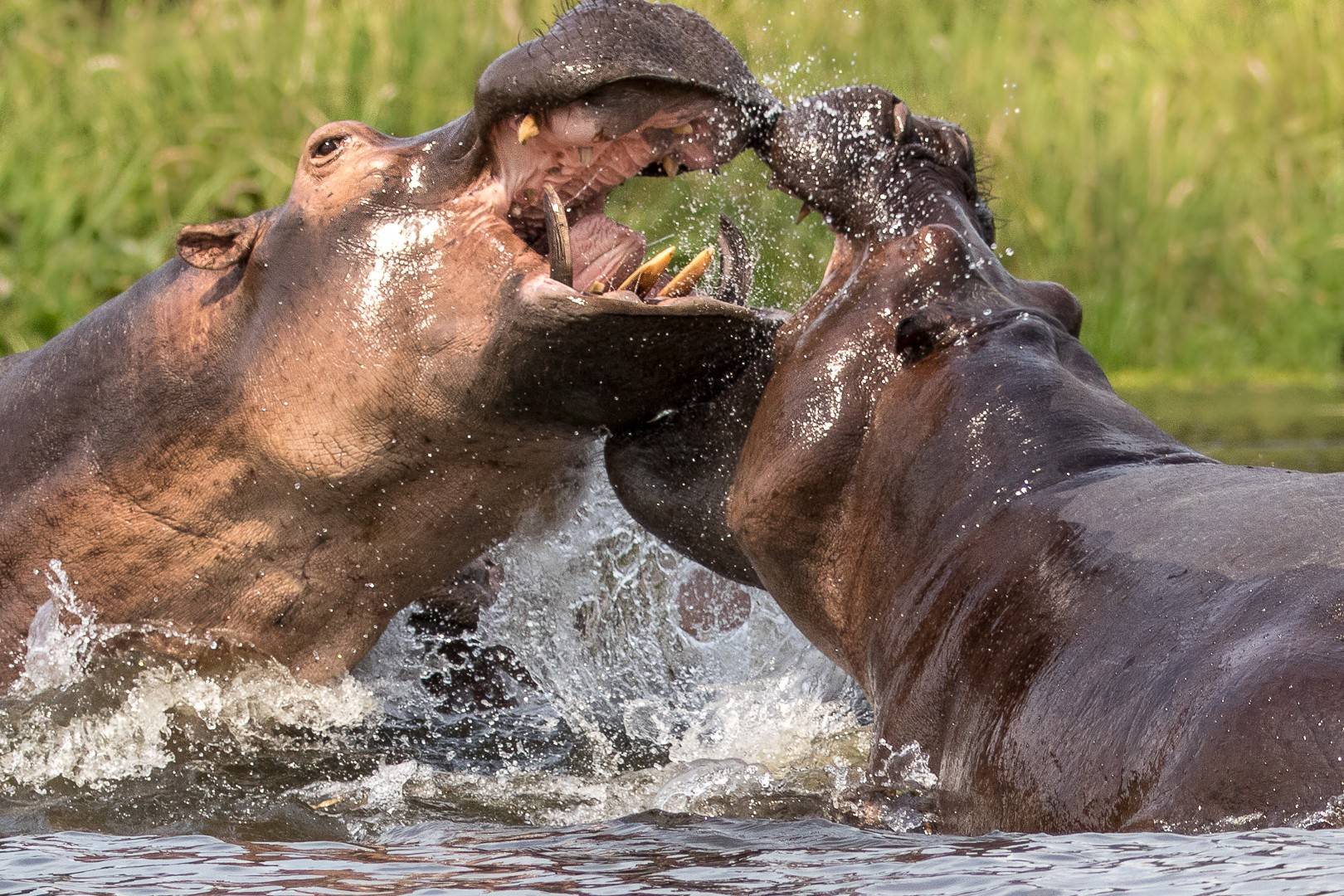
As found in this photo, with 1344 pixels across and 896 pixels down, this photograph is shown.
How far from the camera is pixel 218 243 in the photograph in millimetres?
4723

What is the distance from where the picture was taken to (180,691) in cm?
481

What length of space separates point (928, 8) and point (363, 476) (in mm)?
9008

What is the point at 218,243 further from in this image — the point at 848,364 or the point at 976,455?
the point at 976,455

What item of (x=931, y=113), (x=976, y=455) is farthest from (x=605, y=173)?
(x=931, y=113)

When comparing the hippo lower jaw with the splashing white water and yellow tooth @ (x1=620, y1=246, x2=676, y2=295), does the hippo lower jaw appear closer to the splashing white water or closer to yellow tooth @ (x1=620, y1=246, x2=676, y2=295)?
yellow tooth @ (x1=620, y1=246, x2=676, y2=295)

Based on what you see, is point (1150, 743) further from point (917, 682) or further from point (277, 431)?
point (277, 431)

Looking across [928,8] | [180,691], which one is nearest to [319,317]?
[180,691]

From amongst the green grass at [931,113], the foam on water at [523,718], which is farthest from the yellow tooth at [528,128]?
the green grass at [931,113]

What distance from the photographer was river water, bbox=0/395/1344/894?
3.04 meters

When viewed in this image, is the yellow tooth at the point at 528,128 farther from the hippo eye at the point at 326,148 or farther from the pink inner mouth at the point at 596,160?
the hippo eye at the point at 326,148

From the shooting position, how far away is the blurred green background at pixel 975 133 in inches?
394

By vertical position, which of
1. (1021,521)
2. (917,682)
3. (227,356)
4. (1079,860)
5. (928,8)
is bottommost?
(1079,860)

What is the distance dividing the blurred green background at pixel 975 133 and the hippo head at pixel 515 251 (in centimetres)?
454

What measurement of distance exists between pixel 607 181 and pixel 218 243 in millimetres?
1017
